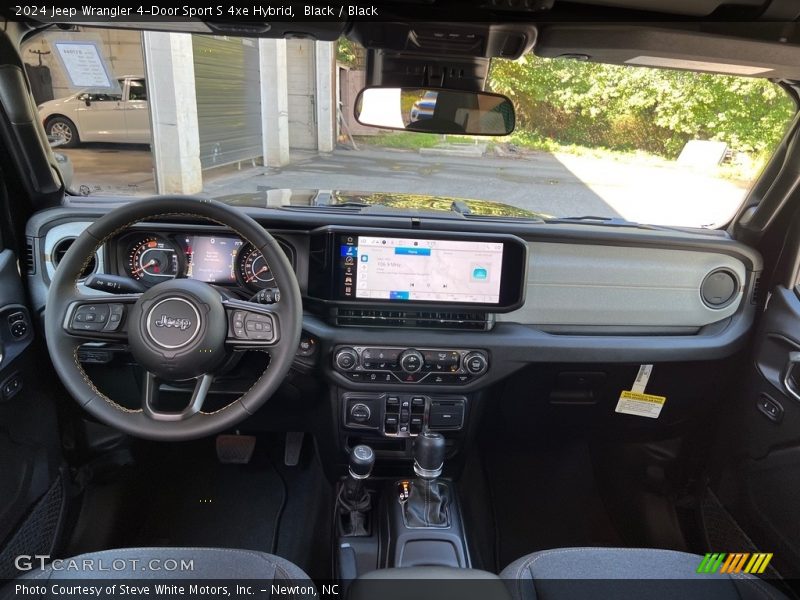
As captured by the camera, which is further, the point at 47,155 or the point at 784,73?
the point at 47,155

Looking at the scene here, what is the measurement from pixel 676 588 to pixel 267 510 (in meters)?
1.87

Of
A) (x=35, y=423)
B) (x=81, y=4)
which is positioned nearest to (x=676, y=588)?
(x=35, y=423)

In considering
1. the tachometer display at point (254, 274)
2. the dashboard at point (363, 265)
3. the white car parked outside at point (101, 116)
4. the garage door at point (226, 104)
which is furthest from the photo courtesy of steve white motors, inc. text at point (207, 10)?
the garage door at point (226, 104)

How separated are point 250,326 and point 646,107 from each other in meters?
1.79

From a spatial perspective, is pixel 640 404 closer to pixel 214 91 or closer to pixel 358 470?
pixel 358 470

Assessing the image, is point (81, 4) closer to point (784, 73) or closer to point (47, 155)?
point (47, 155)

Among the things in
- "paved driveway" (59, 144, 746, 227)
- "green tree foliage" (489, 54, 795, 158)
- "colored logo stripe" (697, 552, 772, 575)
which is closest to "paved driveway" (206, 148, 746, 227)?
"paved driveway" (59, 144, 746, 227)

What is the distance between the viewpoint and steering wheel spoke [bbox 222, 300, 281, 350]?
1701mm

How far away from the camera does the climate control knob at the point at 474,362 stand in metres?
2.27

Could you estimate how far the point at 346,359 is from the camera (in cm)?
225

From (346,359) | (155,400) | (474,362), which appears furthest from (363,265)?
(155,400)

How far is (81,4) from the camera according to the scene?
1.75 meters

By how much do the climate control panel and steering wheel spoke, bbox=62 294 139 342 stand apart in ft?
2.58

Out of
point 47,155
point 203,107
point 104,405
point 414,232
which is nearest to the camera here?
point 104,405
